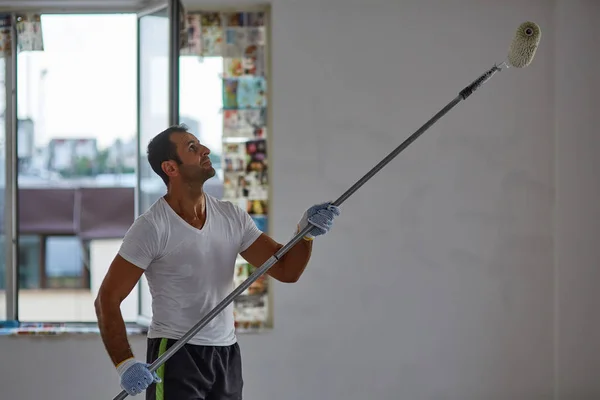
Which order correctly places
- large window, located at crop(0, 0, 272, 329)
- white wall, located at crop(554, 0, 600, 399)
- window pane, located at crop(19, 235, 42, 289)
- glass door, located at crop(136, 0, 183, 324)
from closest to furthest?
glass door, located at crop(136, 0, 183, 324), white wall, located at crop(554, 0, 600, 399), large window, located at crop(0, 0, 272, 329), window pane, located at crop(19, 235, 42, 289)

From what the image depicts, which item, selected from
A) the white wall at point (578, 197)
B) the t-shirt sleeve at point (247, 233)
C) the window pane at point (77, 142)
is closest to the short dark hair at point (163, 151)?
the t-shirt sleeve at point (247, 233)

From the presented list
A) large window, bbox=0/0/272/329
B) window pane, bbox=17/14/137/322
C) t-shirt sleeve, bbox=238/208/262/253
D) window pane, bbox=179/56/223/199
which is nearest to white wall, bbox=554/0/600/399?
large window, bbox=0/0/272/329

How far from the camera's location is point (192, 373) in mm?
2379

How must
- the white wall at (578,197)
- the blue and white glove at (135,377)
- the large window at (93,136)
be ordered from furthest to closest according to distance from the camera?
the large window at (93,136)
the white wall at (578,197)
the blue and white glove at (135,377)

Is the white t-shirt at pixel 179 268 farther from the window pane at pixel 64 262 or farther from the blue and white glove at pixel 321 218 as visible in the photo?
the window pane at pixel 64 262

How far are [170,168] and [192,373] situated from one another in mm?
620

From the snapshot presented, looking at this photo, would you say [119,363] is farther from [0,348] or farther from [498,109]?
[498,109]

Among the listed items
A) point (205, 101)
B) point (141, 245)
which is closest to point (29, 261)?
point (205, 101)

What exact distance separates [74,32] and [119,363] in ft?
7.70

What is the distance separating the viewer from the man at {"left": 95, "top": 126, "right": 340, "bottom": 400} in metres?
2.33

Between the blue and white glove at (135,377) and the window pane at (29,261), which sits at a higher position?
the window pane at (29,261)

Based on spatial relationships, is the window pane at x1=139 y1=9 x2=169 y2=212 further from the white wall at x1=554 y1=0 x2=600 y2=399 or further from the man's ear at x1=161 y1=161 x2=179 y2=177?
the white wall at x1=554 y1=0 x2=600 y2=399

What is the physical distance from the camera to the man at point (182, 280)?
233cm

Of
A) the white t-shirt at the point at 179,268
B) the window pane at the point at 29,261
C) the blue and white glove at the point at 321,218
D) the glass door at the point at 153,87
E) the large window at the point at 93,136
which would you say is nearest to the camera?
the white t-shirt at the point at 179,268
